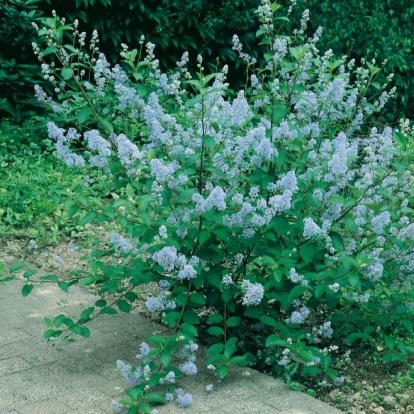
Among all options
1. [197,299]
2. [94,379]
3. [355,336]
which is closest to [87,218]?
[197,299]

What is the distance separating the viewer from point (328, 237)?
3436 mm

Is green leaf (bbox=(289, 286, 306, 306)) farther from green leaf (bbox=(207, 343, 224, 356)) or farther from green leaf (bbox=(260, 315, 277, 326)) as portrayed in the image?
green leaf (bbox=(207, 343, 224, 356))

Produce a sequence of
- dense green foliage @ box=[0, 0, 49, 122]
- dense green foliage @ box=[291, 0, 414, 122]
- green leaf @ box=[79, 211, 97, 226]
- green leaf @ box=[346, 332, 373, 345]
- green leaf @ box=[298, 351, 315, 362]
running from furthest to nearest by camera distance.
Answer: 1. dense green foliage @ box=[291, 0, 414, 122]
2. dense green foliage @ box=[0, 0, 49, 122]
3. green leaf @ box=[346, 332, 373, 345]
4. green leaf @ box=[79, 211, 97, 226]
5. green leaf @ box=[298, 351, 315, 362]

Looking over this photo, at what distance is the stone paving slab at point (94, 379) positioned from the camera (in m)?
3.26

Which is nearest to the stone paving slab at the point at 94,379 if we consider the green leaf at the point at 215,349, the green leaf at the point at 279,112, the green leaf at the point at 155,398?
the green leaf at the point at 155,398

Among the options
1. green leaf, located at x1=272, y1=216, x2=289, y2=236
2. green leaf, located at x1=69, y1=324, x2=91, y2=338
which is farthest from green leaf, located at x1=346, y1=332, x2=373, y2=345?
green leaf, located at x1=69, y1=324, x2=91, y2=338

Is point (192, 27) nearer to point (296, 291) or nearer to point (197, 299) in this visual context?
point (197, 299)

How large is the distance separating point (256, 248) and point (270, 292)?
23 cm

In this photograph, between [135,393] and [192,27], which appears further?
[192,27]

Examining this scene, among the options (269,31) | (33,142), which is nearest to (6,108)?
(33,142)

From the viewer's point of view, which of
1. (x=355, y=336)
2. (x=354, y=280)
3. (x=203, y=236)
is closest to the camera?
(x=354, y=280)

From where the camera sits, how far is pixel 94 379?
3.51 meters

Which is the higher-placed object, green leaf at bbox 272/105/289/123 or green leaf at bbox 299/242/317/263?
green leaf at bbox 272/105/289/123

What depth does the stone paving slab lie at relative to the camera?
3.26 metres
